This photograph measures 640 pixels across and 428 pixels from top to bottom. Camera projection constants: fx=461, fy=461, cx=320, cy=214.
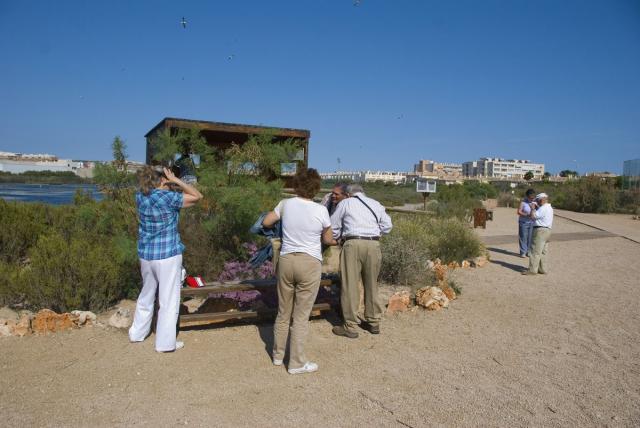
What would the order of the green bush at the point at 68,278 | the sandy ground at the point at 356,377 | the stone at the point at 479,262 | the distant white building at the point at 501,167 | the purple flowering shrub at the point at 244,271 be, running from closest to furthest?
1. the sandy ground at the point at 356,377
2. the green bush at the point at 68,278
3. the purple flowering shrub at the point at 244,271
4. the stone at the point at 479,262
5. the distant white building at the point at 501,167

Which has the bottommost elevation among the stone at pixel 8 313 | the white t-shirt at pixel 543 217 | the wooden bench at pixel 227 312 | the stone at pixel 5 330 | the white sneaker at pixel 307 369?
the stone at pixel 8 313

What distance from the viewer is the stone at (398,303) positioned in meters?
6.12

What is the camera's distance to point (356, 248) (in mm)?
4934

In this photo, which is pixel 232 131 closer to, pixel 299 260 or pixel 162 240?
pixel 162 240

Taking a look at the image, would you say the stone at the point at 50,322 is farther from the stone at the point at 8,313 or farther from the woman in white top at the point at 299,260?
the woman in white top at the point at 299,260

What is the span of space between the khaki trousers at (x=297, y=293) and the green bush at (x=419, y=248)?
3.56m

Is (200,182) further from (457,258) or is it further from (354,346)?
(457,258)

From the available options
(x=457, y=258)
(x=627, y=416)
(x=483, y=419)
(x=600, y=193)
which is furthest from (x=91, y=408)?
(x=600, y=193)

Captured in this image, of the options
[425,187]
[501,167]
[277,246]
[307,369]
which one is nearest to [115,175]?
[277,246]

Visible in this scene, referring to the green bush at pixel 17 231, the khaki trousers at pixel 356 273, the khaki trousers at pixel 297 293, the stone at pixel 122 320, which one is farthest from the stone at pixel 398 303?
the green bush at pixel 17 231

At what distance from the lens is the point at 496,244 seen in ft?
43.5

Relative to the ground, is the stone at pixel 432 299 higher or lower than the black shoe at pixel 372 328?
higher

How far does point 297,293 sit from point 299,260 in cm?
31

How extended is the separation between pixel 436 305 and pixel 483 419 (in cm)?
295
